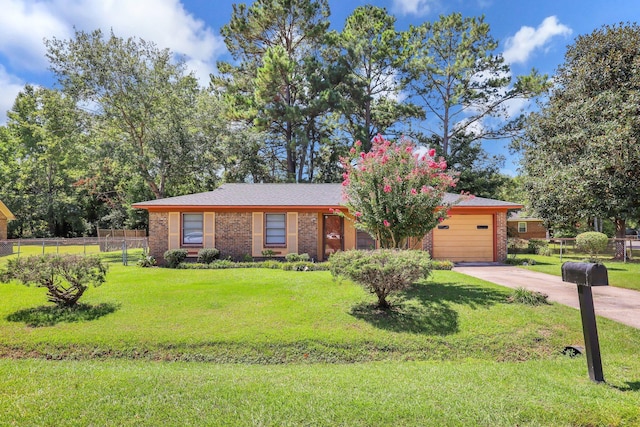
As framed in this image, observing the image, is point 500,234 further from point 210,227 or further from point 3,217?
point 3,217

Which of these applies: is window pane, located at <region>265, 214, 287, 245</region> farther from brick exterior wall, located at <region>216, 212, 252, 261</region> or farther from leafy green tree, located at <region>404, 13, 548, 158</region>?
leafy green tree, located at <region>404, 13, 548, 158</region>

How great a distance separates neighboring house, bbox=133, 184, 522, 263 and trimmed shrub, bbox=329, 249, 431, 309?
26.0ft

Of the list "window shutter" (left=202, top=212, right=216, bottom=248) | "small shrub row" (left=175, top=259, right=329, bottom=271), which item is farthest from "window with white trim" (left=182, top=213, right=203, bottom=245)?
"small shrub row" (left=175, top=259, right=329, bottom=271)

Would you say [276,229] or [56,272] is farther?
[276,229]

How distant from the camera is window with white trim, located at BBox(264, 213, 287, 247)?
15.3 m

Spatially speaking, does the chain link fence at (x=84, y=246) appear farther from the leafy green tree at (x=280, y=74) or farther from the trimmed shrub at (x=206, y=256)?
the leafy green tree at (x=280, y=74)

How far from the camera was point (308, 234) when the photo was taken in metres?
15.3

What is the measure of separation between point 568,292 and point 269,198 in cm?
1128

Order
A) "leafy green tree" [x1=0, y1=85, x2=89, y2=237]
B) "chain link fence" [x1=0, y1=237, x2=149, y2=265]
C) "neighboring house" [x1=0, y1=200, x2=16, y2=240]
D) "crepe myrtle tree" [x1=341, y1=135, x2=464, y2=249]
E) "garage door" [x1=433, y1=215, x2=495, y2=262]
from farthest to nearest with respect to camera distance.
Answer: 1. "leafy green tree" [x1=0, y1=85, x2=89, y2=237]
2. "neighboring house" [x1=0, y1=200, x2=16, y2=240]
3. "chain link fence" [x1=0, y1=237, x2=149, y2=265]
4. "garage door" [x1=433, y1=215, x2=495, y2=262]
5. "crepe myrtle tree" [x1=341, y1=135, x2=464, y2=249]

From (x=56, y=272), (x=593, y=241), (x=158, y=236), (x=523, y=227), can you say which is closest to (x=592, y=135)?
(x=593, y=241)

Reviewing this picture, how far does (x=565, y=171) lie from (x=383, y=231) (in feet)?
46.6

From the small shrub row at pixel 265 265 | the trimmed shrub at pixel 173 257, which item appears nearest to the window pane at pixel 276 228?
the small shrub row at pixel 265 265

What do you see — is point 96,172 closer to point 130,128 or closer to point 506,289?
point 130,128

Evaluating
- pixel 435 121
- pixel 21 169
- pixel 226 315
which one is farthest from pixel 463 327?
pixel 21 169
